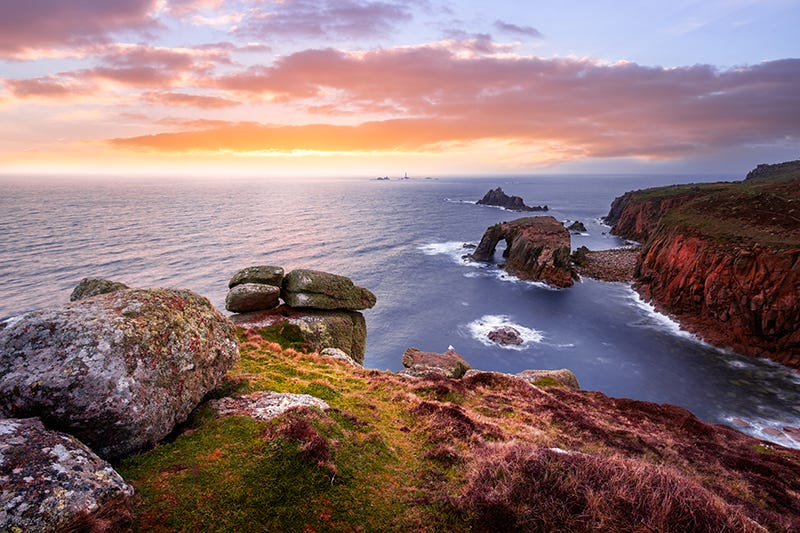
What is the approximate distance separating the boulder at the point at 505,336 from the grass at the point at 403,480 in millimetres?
40056

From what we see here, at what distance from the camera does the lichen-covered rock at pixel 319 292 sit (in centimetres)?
3138

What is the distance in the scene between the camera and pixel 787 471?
18.0m

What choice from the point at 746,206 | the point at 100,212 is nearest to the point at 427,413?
the point at 746,206

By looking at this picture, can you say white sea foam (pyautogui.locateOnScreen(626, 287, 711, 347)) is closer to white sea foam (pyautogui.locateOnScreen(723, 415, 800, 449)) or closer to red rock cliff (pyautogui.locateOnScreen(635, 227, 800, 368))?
red rock cliff (pyautogui.locateOnScreen(635, 227, 800, 368))

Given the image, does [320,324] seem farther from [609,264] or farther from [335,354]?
[609,264]

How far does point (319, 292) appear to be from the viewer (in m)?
31.9

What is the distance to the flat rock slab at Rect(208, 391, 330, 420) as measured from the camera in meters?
11.6

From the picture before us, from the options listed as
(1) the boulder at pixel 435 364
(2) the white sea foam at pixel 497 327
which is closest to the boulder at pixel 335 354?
(1) the boulder at pixel 435 364

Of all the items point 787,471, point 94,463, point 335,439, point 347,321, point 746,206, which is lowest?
point 787,471

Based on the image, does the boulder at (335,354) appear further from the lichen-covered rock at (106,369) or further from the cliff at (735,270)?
the cliff at (735,270)

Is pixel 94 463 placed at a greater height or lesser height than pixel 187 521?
greater

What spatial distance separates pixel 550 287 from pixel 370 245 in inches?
2165

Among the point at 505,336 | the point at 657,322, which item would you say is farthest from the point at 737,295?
the point at 505,336

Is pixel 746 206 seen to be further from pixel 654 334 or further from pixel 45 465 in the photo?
pixel 45 465
